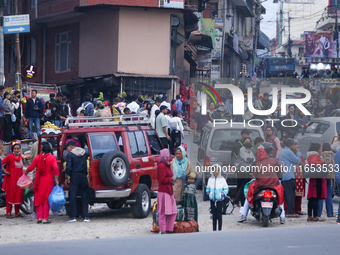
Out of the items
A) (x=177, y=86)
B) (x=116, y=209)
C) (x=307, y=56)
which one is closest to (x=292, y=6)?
(x=307, y=56)

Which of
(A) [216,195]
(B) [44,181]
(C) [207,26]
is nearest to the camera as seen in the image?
(A) [216,195]

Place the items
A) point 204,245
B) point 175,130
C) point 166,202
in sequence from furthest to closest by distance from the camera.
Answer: point 175,130
point 166,202
point 204,245

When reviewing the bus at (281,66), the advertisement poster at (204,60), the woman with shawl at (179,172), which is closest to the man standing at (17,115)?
the woman with shawl at (179,172)

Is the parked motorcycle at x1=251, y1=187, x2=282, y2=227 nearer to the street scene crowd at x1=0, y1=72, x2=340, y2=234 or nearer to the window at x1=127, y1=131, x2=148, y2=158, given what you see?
the street scene crowd at x1=0, y1=72, x2=340, y2=234

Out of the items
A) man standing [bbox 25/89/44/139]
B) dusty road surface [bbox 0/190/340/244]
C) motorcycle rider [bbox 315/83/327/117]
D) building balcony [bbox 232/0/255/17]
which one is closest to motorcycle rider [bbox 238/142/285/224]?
dusty road surface [bbox 0/190/340/244]

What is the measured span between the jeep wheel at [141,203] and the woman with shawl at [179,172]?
1.22m

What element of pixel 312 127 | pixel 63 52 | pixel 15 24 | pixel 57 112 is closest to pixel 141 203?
pixel 312 127

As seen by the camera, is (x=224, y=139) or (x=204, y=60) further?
(x=204, y=60)

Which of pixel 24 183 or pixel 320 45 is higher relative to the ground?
pixel 320 45

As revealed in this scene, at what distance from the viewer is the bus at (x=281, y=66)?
52.0m

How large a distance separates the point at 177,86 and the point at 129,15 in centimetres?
544

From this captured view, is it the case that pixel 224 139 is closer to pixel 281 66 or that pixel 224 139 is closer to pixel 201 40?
pixel 201 40

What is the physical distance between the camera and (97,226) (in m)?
9.99

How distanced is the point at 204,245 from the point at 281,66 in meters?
46.8
